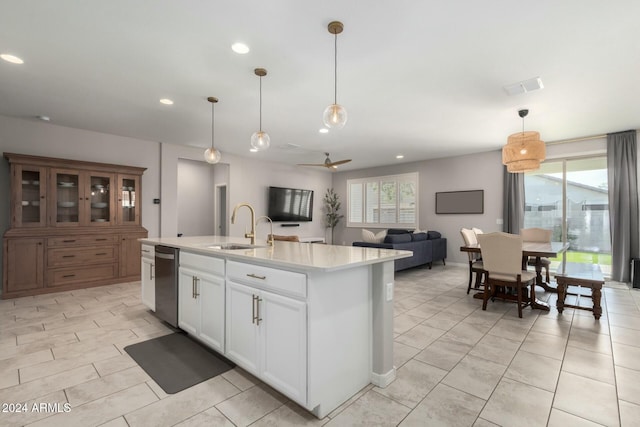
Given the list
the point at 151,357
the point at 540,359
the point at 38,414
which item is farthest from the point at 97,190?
the point at 540,359

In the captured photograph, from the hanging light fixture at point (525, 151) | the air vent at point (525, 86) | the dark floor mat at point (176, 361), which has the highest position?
the air vent at point (525, 86)

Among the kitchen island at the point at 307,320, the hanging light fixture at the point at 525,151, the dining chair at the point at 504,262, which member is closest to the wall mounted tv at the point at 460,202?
the hanging light fixture at the point at 525,151

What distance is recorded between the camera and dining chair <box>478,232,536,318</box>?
351 centimetres

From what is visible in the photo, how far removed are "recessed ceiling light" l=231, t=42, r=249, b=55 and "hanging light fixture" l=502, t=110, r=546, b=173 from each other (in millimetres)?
3674

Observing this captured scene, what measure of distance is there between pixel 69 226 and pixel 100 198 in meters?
0.64

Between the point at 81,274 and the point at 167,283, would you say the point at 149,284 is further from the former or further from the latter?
the point at 81,274

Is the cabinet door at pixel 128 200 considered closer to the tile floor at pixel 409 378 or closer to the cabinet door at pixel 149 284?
the tile floor at pixel 409 378

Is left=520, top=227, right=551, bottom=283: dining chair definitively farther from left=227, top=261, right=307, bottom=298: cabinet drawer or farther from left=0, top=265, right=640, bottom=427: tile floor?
left=227, top=261, right=307, bottom=298: cabinet drawer

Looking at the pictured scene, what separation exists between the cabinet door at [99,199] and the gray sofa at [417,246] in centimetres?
453

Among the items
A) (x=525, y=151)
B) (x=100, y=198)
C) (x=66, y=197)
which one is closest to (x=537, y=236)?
(x=525, y=151)

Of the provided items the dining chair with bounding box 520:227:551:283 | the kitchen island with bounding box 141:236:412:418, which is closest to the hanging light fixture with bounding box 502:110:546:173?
the dining chair with bounding box 520:227:551:283

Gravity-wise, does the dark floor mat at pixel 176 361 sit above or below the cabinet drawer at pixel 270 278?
below

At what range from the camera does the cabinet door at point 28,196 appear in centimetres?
430

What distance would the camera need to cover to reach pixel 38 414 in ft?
5.90
